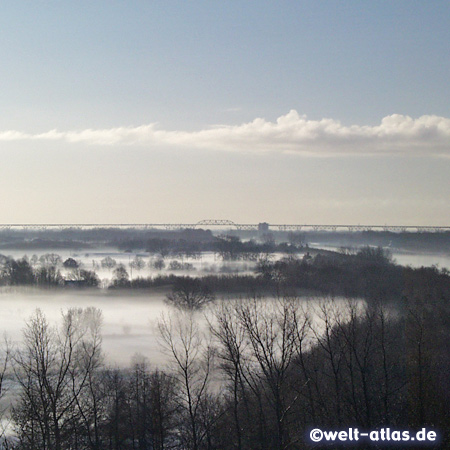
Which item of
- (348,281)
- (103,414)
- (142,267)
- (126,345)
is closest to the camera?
(103,414)

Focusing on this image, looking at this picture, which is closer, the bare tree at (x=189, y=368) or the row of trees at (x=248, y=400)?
the row of trees at (x=248, y=400)

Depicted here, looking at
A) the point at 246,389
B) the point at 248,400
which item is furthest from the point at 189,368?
the point at 248,400

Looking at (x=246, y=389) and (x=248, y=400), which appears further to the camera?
(x=246, y=389)

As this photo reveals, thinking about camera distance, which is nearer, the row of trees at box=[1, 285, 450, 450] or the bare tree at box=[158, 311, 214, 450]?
the row of trees at box=[1, 285, 450, 450]

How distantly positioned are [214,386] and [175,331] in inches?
123

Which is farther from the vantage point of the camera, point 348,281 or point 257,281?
point 257,281

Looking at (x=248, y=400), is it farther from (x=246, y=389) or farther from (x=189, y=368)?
(x=189, y=368)

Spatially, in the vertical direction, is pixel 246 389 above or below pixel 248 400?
below

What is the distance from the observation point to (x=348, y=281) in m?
15.7

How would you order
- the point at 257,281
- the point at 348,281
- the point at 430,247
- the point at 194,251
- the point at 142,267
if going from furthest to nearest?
1. the point at 430,247
2. the point at 194,251
3. the point at 142,267
4. the point at 257,281
5. the point at 348,281

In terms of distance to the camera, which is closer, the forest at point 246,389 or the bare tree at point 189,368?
the forest at point 246,389

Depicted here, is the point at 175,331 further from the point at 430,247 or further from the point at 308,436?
the point at 430,247

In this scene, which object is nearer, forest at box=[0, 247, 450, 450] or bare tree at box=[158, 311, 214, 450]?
forest at box=[0, 247, 450, 450]

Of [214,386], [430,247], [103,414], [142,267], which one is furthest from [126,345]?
[430,247]
